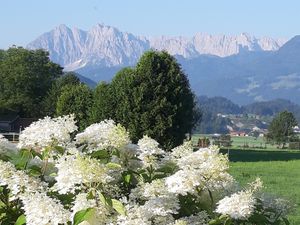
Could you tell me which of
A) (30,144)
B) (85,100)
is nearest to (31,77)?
(85,100)

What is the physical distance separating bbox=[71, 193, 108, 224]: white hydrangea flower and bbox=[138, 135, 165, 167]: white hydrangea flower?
3.32 feet

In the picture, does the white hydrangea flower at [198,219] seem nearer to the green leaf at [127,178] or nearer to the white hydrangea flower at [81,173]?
the green leaf at [127,178]

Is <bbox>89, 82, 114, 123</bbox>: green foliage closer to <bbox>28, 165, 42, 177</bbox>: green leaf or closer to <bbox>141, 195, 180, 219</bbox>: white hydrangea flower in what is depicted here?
<bbox>28, 165, 42, 177</bbox>: green leaf

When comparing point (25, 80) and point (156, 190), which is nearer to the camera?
point (156, 190)

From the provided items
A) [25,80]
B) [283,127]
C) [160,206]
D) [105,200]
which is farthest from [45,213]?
[283,127]

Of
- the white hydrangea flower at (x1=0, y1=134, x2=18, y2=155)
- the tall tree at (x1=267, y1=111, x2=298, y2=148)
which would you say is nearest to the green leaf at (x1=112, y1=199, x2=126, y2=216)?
the white hydrangea flower at (x1=0, y1=134, x2=18, y2=155)

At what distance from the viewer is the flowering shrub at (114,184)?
407 centimetres

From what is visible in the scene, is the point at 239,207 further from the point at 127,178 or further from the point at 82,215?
the point at 82,215

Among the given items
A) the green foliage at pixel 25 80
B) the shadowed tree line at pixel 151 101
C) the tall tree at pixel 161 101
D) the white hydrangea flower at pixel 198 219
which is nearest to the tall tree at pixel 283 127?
the green foliage at pixel 25 80

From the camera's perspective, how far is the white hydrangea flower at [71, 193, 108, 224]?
405 centimetres

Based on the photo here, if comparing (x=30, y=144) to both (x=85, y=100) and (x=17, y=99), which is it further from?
(x=17, y=99)

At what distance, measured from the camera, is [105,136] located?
5031 mm

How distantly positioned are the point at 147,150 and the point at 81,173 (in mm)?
1172

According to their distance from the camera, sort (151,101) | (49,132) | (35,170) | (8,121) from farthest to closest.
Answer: (8,121) → (151,101) → (35,170) → (49,132)
